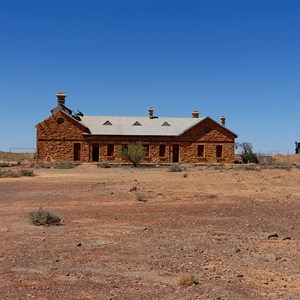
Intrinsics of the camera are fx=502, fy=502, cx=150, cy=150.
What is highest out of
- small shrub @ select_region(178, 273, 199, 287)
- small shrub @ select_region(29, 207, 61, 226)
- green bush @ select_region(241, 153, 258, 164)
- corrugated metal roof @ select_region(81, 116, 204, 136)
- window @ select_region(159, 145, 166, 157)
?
corrugated metal roof @ select_region(81, 116, 204, 136)

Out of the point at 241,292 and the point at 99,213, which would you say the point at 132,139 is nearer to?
the point at 99,213

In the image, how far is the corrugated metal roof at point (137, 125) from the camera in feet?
181

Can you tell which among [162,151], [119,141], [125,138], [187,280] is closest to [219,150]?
[162,151]

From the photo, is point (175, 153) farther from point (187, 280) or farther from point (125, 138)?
point (187, 280)

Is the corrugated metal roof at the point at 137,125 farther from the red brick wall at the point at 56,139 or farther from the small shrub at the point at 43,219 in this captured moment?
the small shrub at the point at 43,219

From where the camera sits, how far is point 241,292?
6.94 metres

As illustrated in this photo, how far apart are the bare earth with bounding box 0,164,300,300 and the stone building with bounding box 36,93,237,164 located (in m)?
34.3

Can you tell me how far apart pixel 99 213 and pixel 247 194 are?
7.34 meters

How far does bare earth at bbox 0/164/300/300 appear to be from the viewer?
7.11m

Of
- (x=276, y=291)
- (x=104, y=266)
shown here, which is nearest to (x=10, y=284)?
(x=104, y=266)

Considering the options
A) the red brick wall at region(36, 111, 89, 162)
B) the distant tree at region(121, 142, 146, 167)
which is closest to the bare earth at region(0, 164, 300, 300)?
the distant tree at region(121, 142, 146, 167)

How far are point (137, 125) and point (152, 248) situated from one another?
47.3m

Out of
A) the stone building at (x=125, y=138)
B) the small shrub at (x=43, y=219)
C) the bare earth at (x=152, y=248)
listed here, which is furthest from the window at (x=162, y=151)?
the small shrub at (x=43, y=219)

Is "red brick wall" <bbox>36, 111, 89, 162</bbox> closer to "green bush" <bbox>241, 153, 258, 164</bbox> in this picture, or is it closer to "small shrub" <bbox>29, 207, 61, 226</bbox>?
"green bush" <bbox>241, 153, 258, 164</bbox>
